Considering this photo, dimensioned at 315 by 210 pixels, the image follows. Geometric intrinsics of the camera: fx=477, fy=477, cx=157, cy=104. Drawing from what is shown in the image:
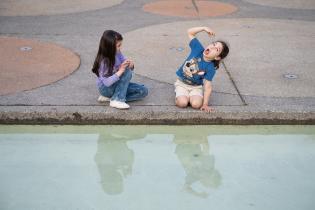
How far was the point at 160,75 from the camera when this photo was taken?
5566 millimetres

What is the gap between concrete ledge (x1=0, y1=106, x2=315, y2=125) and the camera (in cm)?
457

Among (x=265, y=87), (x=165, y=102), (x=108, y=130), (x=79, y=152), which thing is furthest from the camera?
(x=265, y=87)

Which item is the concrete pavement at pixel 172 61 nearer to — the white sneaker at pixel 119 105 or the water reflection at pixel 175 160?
the white sneaker at pixel 119 105

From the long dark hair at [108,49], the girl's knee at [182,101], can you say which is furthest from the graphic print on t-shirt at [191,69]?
the long dark hair at [108,49]

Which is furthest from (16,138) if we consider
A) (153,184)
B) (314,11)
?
(314,11)

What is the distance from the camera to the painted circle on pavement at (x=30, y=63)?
526 cm

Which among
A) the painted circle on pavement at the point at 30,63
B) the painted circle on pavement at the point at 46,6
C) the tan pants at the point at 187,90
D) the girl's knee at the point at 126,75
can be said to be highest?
the girl's knee at the point at 126,75

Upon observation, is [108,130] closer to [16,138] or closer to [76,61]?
[16,138]

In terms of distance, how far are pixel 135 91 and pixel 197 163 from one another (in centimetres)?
113

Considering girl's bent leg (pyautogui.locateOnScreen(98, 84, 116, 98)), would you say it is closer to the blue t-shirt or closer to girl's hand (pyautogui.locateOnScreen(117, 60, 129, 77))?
girl's hand (pyautogui.locateOnScreen(117, 60, 129, 77))

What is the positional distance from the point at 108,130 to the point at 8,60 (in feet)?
7.09

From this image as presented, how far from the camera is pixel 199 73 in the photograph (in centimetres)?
477

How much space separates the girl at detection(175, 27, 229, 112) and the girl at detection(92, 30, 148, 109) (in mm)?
405

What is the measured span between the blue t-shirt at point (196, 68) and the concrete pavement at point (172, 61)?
0.28 metres
